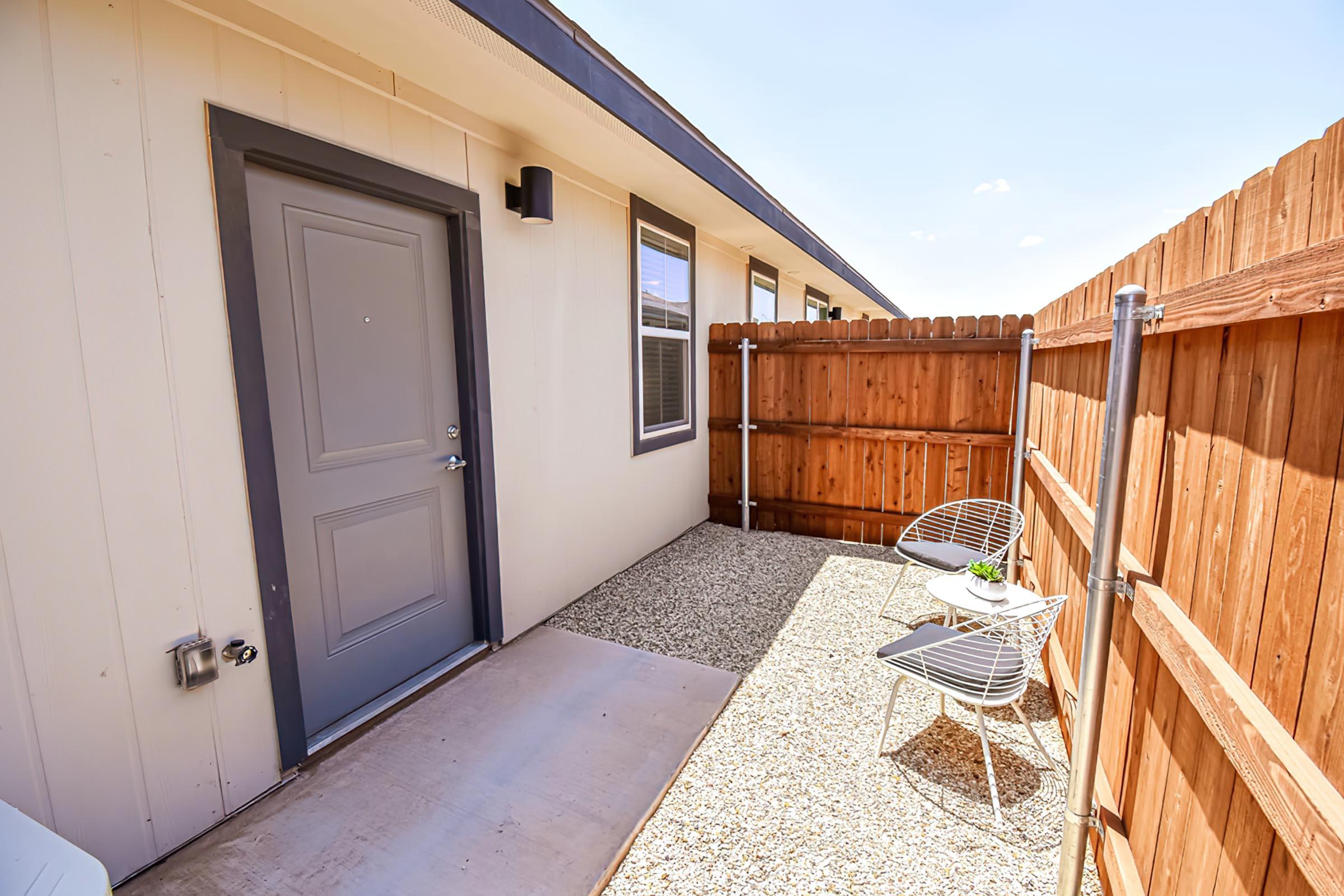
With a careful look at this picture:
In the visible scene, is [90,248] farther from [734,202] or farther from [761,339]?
[761,339]

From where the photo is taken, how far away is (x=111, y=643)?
1.57 metres

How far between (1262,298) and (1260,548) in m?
0.41

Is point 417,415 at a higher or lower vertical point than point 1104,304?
lower

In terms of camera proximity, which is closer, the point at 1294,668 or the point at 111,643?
the point at 1294,668

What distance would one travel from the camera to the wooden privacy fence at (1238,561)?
2.44 ft

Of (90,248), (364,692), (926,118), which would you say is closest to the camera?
(90,248)

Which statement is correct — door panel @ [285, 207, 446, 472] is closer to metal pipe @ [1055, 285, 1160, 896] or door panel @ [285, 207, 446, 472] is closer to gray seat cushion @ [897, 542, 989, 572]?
metal pipe @ [1055, 285, 1160, 896]

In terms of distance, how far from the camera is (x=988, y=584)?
104 inches

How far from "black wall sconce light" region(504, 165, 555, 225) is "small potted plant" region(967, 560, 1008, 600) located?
8.96 ft

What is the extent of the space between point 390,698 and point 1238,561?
285 centimetres

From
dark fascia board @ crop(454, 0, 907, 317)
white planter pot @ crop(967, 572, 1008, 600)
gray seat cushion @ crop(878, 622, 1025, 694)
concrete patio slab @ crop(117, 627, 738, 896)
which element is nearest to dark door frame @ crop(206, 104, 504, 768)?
concrete patio slab @ crop(117, 627, 738, 896)

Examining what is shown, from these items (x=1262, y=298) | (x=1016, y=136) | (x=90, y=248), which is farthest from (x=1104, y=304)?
(x=1016, y=136)

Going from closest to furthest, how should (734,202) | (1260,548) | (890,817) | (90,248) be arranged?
(1260,548) < (90,248) < (890,817) < (734,202)

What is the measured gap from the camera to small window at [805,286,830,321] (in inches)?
344
